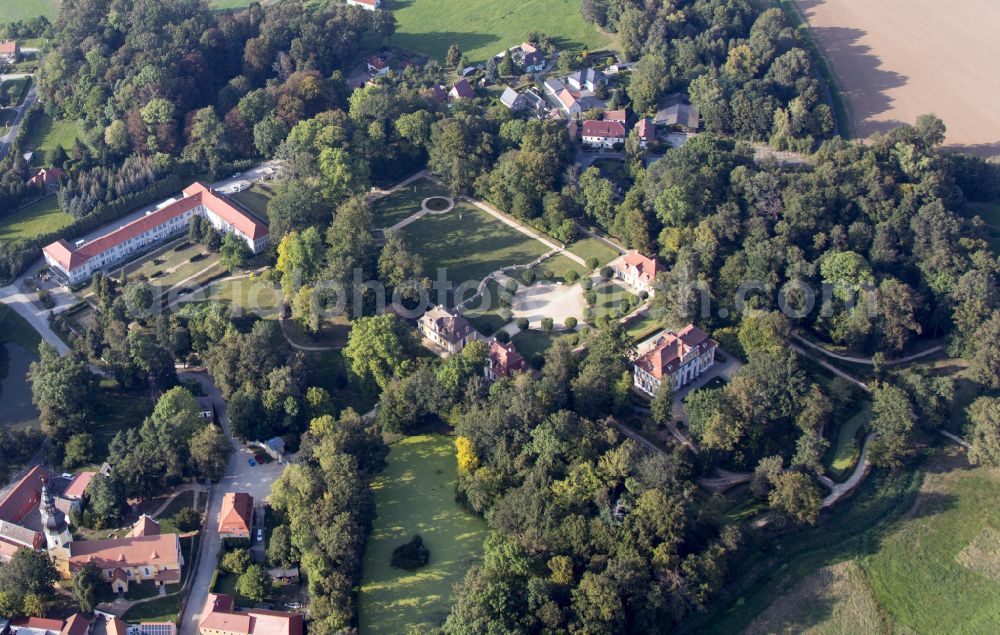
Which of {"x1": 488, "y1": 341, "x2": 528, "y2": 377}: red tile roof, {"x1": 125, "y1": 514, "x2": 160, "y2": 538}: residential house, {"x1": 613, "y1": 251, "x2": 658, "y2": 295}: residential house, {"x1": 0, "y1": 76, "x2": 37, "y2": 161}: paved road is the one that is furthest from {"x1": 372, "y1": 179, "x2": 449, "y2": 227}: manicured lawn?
{"x1": 0, "y1": 76, "x2": 37, "y2": 161}: paved road

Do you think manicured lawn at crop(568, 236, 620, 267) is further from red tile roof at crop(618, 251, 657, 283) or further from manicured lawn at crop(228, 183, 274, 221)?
manicured lawn at crop(228, 183, 274, 221)

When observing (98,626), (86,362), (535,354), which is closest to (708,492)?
(535,354)

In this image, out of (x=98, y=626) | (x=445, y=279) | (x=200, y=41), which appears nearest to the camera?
(x=98, y=626)

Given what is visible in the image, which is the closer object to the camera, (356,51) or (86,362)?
(86,362)

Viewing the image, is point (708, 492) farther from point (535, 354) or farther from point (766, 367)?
point (535, 354)

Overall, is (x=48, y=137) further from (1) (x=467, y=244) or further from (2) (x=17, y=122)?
(1) (x=467, y=244)

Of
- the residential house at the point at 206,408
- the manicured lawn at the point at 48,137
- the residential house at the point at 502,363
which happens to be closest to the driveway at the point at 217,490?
the residential house at the point at 206,408

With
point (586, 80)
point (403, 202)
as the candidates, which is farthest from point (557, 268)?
point (586, 80)

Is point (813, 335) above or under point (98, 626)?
above
